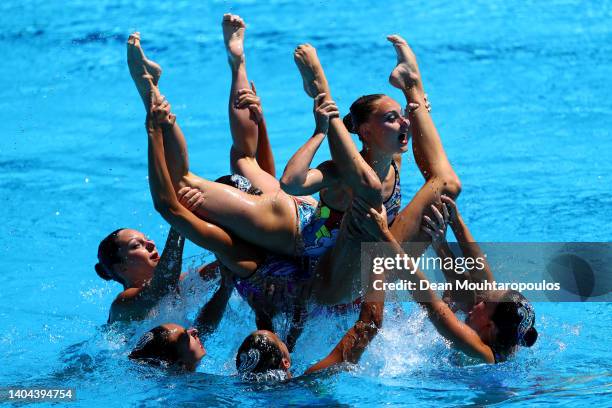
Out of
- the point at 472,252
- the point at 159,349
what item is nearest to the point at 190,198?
the point at 159,349

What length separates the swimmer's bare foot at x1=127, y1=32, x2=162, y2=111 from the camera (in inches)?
179

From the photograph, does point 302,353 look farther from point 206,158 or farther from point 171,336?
point 206,158

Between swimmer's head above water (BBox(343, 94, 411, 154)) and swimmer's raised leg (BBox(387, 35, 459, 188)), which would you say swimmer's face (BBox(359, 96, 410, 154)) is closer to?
swimmer's head above water (BBox(343, 94, 411, 154))

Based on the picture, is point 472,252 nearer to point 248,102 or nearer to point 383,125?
point 383,125

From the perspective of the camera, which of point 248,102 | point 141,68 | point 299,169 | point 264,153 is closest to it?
point 299,169

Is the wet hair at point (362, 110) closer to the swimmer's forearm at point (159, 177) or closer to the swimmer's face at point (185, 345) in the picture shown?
the swimmer's forearm at point (159, 177)

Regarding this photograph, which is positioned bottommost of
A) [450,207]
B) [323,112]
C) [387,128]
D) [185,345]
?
[185,345]

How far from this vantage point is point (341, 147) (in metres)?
4.46

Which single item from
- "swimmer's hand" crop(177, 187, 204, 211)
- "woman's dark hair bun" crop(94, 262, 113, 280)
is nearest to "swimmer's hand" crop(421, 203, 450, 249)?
"swimmer's hand" crop(177, 187, 204, 211)

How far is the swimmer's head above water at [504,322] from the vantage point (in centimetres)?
477

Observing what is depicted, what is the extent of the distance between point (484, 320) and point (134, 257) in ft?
6.31

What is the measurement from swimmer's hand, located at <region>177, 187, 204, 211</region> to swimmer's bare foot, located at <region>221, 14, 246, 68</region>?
1.00 metres

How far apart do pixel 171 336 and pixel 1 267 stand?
7.75 feet

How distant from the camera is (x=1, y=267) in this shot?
6.68 metres
